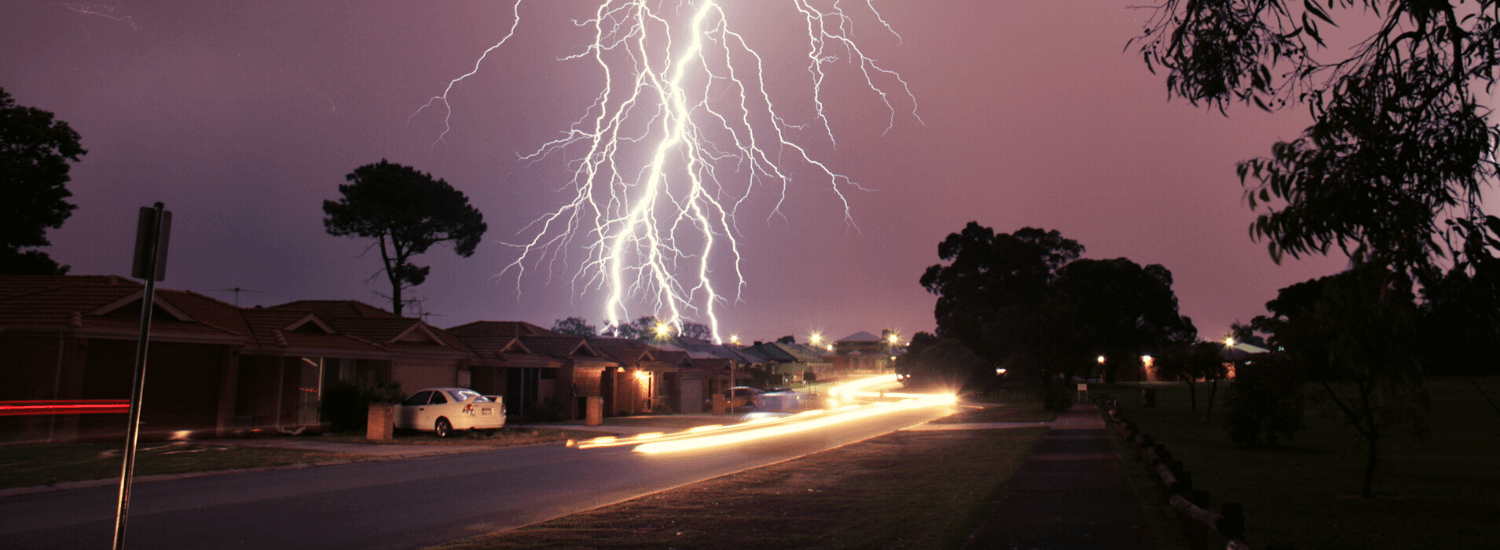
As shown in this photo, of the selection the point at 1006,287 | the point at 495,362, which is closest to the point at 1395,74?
the point at 495,362

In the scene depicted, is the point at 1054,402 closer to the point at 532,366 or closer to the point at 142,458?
the point at 532,366

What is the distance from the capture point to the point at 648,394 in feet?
135

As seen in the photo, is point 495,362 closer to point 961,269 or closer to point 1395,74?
point 1395,74

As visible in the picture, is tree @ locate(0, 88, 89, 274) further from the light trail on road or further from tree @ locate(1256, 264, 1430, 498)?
tree @ locate(1256, 264, 1430, 498)

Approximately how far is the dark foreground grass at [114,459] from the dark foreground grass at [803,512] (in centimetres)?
819

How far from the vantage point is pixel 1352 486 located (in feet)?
40.0

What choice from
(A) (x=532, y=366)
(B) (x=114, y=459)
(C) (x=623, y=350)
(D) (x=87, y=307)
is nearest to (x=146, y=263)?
(B) (x=114, y=459)

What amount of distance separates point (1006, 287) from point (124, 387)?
71063 millimetres

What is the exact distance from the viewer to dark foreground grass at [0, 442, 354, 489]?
40.5 ft

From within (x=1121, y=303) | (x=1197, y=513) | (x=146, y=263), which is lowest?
(x=1197, y=513)

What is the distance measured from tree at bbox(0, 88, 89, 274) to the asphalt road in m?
27.2

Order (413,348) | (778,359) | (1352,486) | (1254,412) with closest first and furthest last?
(1352,486), (1254,412), (413,348), (778,359)

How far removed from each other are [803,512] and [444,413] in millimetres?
15457

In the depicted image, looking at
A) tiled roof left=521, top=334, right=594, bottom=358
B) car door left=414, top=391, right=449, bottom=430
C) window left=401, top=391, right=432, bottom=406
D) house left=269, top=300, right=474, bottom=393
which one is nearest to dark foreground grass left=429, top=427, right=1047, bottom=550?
car door left=414, top=391, right=449, bottom=430
